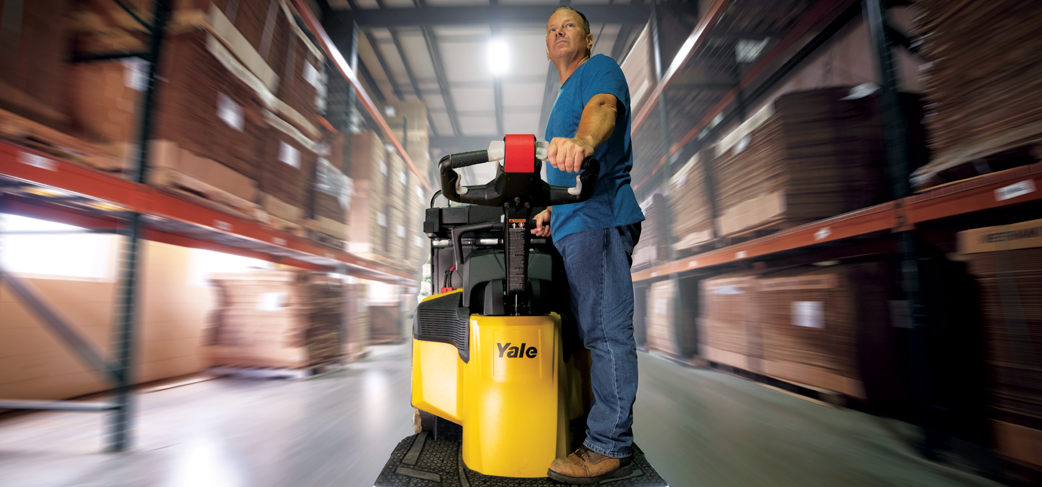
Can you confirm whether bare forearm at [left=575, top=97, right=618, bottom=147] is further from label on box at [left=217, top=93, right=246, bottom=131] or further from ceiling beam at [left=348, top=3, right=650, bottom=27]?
ceiling beam at [left=348, top=3, right=650, bottom=27]

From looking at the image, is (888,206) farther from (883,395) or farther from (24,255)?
(24,255)

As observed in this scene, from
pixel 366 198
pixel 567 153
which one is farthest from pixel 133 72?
pixel 366 198

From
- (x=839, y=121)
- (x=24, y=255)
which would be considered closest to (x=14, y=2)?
(x=24, y=255)

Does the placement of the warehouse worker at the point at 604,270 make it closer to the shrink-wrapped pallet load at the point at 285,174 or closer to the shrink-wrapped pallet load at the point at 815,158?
the shrink-wrapped pallet load at the point at 815,158

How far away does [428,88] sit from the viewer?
699cm

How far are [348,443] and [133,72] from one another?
6.56 feet

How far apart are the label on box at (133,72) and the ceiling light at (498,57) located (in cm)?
473

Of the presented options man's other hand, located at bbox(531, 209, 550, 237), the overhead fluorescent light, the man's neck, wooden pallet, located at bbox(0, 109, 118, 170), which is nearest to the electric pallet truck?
man's other hand, located at bbox(531, 209, 550, 237)

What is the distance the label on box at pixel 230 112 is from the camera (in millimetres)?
2018

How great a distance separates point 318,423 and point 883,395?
2.91 metres

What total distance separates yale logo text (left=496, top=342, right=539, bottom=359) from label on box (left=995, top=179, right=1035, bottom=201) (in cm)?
163

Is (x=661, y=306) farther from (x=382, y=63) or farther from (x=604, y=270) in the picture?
(x=382, y=63)

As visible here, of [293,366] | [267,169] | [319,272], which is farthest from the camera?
[319,272]

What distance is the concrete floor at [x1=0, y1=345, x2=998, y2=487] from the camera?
4.24ft
